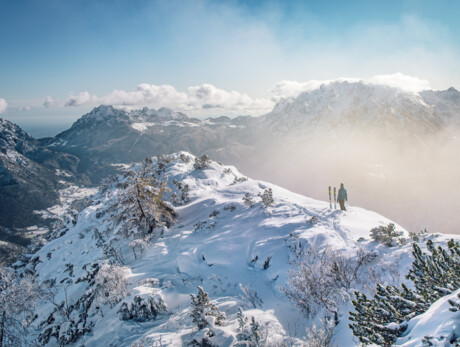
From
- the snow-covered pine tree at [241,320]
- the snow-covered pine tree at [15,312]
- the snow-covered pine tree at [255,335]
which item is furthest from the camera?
the snow-covered pine tree at [15,312]

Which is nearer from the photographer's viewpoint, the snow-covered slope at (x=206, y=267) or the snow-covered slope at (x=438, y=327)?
the snow-covered slope at (x=438, y=327)

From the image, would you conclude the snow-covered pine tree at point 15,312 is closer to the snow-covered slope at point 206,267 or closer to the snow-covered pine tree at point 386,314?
the snow-covered slope at point 206,267

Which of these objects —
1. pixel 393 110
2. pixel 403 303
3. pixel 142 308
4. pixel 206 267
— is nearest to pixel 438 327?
pixel 403 303

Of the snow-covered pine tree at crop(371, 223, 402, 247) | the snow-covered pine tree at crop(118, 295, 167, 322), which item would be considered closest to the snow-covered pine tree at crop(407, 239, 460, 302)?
the snow-covered pine tree at crop(371, 223, 402, 247)

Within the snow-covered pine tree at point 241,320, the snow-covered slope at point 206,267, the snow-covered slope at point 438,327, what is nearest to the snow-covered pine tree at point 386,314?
the snow-covered slope at point 438,327

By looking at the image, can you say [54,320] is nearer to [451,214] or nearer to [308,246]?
[308,246]

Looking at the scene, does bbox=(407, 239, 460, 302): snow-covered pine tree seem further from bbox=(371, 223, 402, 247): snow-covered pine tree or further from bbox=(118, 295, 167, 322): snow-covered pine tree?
bbox=(118, 295, 167, 322): snow-covered pine tree
